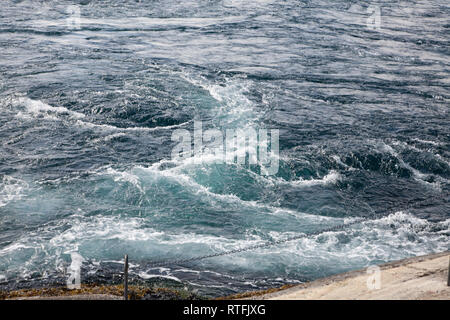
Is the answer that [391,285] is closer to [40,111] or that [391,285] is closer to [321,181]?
[321,181]

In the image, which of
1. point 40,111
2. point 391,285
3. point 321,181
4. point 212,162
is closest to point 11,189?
point 40,111

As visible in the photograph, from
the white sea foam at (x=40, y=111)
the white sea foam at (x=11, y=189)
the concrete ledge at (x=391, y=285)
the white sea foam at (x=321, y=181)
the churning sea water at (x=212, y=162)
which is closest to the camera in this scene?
the concrete ledge at (x=391, y=285)

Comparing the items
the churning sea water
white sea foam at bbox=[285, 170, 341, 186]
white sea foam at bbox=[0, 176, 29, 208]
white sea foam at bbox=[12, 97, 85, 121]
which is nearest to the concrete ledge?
the churning sea water

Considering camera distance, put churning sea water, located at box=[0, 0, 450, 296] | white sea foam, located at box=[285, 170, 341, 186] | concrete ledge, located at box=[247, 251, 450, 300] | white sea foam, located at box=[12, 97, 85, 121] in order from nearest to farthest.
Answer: concrete ledge, located at box=[247, 251, 450, 300] < churning sea water, located at box=[0, 0, 450, 296] < white sea foam, located at box=[285, 170, 341, 186] < white sea foam, located at box=[12, 97, 85, 121]

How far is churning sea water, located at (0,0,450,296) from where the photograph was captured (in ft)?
54.0

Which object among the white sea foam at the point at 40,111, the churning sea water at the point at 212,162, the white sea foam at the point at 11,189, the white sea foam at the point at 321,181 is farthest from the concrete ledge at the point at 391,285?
the white sea foam at the point at 40,111

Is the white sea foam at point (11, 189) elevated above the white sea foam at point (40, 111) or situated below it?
below

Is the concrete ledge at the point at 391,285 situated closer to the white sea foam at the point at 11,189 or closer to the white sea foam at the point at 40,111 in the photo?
the white sea foam at the point at 11,189

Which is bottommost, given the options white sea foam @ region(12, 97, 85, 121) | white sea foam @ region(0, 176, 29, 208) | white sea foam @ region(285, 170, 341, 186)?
white sea foam @ region(285, 170, 341, 186)

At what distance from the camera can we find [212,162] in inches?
856

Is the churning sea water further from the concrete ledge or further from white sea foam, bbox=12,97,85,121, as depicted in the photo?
the concrete ledge

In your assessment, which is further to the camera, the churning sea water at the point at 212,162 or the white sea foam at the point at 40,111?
the white sea foam at the point at 40,111

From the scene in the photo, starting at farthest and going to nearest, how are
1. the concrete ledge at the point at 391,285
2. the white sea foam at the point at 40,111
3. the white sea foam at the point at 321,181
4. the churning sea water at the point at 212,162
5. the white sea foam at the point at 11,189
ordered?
the white sea foam at the point at 40,111 → the white sea foam at the point at 321,181 → the white sea foam at the point at 11,189 → the churning sea water at the point at 212,162 → the concrete ledge at the point at 391,285

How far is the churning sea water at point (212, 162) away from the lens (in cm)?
1647
